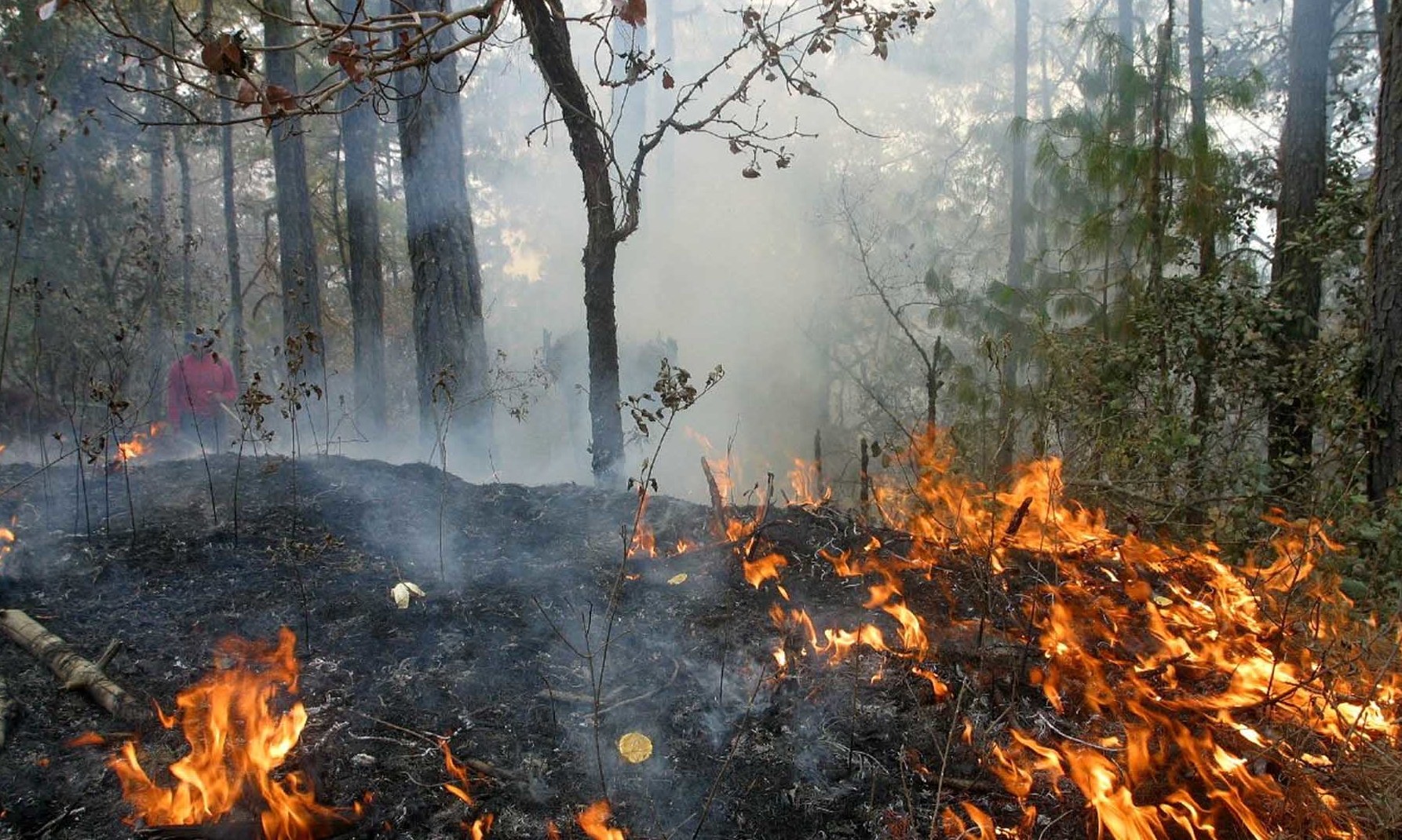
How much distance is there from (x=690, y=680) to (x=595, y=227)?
11.3ft

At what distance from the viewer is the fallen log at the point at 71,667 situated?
2.81m

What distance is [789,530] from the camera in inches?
178

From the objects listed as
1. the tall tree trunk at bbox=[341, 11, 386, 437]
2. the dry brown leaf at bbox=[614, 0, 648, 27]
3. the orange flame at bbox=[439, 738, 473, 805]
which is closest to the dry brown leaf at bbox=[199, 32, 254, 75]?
the dry brown leaf at bbox=[614, 0, 648, 27]

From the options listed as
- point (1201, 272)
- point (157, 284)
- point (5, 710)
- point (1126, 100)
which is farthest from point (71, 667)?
point (157, 284)

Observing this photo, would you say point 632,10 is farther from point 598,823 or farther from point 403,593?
point 403,593

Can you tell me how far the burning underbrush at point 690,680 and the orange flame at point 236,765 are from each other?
0.04 ft

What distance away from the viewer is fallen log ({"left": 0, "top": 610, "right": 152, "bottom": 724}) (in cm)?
281

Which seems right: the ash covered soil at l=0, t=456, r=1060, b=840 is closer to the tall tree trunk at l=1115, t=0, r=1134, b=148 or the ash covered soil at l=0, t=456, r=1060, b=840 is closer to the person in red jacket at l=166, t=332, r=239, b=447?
the person in red jacket at l=166, t=332, r=239, b=447

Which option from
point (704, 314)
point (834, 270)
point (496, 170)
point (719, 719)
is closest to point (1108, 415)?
point (719, 719)

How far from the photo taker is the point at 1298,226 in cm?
618

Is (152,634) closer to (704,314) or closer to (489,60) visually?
(704,314)

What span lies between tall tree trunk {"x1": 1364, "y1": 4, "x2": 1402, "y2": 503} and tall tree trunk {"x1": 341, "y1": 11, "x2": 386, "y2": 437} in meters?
9.45

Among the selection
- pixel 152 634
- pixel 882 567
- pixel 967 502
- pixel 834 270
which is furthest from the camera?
pixel 834 270

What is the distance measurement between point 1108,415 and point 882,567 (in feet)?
12.6
